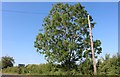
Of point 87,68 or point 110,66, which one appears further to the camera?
point 110,66

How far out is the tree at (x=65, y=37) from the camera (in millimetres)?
27616

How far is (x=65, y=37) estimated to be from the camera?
93.3 ft

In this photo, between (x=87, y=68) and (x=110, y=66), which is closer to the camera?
(x=87, y=68)

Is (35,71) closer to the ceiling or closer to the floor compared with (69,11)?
closer to the floor

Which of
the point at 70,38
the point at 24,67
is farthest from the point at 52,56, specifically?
the point at 24,67

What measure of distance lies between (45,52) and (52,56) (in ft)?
3.95

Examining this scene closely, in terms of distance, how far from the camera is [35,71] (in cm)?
3231

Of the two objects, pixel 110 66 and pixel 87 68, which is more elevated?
pixel 110 66

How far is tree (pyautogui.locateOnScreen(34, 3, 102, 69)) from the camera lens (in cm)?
2762

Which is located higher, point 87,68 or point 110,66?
point 110,66

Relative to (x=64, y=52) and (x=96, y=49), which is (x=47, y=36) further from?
(x=96, y=49)

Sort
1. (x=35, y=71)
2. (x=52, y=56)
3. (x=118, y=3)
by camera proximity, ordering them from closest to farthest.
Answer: (x=118, y=3), (x=52, y=56), (x=35, y=71)

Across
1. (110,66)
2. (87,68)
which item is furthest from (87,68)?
(110,66)

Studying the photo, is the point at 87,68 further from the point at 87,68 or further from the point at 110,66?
the point at 110,66
